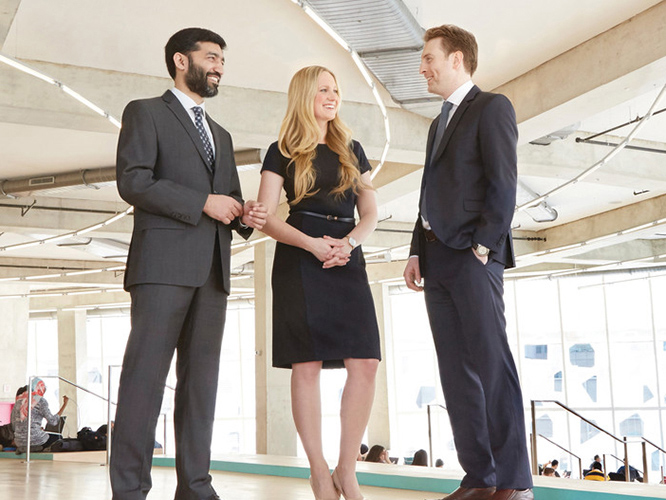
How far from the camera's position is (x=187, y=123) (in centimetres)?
278

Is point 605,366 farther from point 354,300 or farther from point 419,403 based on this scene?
point 354,300

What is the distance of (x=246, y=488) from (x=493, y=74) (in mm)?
5602

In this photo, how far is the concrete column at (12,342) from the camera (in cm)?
2128

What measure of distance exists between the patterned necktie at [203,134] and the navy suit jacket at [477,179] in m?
0.79

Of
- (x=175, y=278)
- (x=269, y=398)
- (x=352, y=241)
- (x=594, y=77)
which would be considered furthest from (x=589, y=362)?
(x=175, y=278)

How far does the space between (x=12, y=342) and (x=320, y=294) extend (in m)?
20.8

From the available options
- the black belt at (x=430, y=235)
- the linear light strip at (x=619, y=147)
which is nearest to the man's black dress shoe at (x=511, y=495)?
the black belt at (x=430, y=235)

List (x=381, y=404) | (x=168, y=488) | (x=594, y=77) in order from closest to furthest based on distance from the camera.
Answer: (x=168, y=488) < (x=594, y=77) < (x=381, y=404)

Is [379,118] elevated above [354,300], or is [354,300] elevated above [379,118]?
[379,118]

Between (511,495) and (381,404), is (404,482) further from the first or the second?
(381,404)

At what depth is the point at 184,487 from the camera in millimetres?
2582

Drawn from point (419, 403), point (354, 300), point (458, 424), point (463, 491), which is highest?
point (354, 300)

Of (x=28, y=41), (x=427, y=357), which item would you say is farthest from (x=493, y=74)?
(x=427, y=357)

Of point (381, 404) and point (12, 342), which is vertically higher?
point (12, 342)
